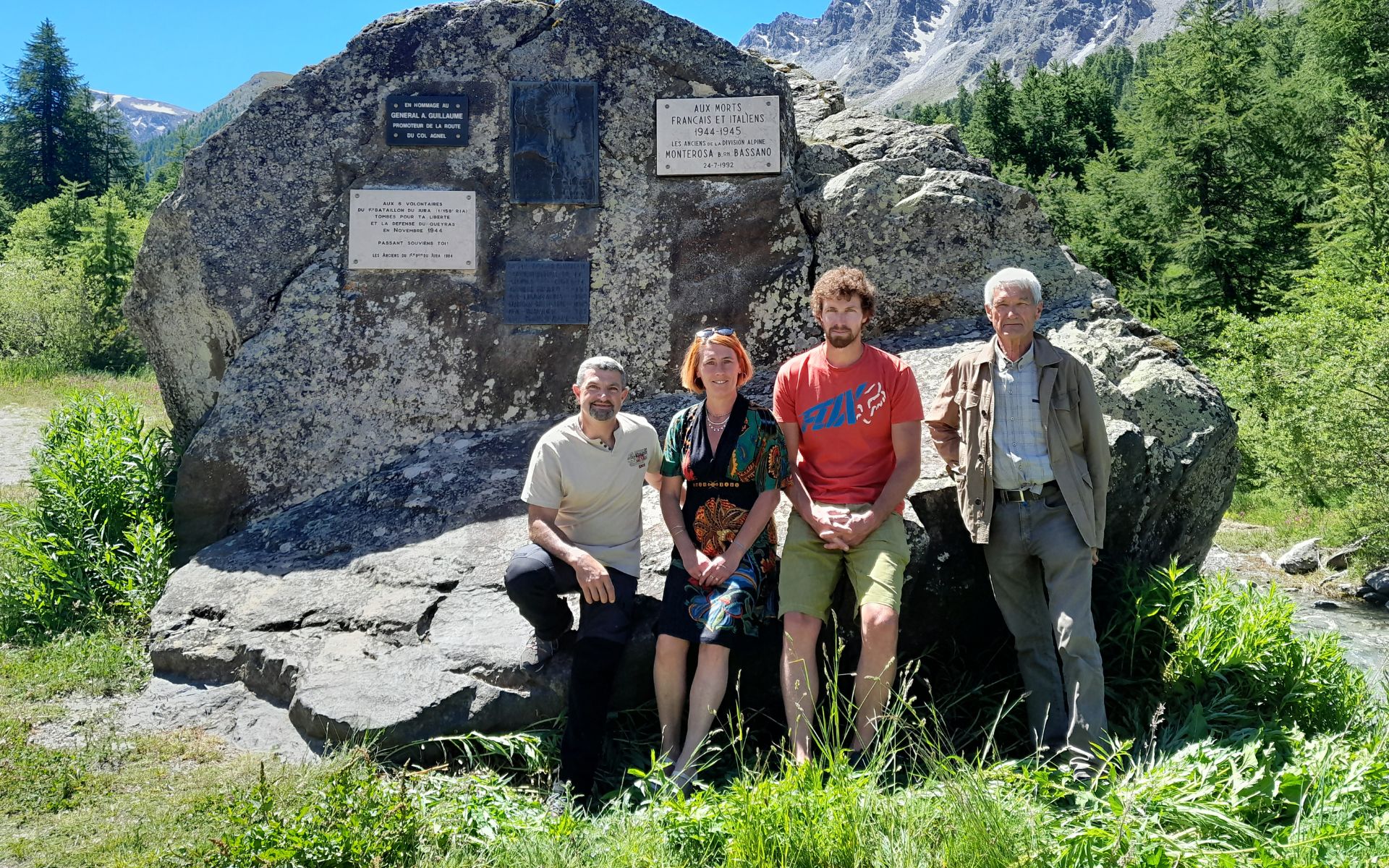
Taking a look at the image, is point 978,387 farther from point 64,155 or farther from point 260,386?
point 64,155

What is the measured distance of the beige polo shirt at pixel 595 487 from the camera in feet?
12.6

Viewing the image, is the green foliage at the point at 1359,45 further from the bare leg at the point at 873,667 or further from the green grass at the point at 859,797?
the bare leg at the point at 873,667

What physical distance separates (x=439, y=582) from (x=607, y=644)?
139cm

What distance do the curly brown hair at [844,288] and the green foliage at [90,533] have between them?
411 centimetres

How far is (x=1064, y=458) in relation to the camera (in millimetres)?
3660

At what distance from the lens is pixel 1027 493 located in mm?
3730

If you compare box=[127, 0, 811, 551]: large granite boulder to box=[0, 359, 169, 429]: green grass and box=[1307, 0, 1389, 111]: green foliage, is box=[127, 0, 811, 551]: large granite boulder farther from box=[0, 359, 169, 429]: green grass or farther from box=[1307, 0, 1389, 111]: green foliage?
box=[1307, 0, 1389, 111]: green foliage

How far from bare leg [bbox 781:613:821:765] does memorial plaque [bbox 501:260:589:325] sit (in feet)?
9.70

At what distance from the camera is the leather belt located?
3.71 metres

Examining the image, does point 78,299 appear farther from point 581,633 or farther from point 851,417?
point 851,417

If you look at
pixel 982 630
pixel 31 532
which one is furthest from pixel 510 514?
pixel 31 532

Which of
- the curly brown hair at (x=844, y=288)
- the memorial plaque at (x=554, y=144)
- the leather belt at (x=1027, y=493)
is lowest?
the leather belt at (x=1027, y=493)

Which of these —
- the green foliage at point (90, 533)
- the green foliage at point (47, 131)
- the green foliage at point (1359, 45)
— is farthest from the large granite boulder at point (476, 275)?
the green foliage at point (47, 131)

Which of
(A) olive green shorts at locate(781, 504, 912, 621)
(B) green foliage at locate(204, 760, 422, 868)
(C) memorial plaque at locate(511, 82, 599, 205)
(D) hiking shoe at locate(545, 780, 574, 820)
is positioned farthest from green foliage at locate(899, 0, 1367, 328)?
(B) green foliage at locate(204, 760, 422, 868)
